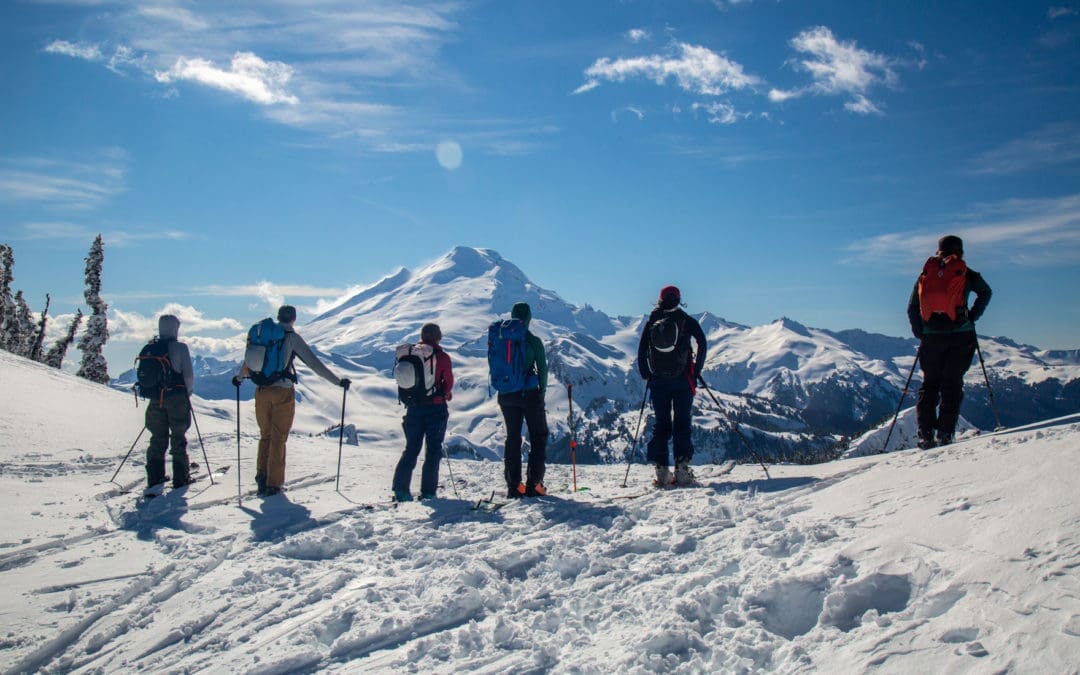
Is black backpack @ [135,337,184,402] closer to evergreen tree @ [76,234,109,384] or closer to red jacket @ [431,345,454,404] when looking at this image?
red jacket @ [431,345,454,404]

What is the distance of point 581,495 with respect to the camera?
956cm

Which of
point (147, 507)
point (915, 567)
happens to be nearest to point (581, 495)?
point (915, 567)

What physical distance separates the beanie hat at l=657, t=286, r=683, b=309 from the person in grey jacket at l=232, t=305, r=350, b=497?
5456mm

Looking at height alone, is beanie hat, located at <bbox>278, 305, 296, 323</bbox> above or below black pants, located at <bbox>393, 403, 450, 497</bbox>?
above

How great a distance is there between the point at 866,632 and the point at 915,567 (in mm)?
759

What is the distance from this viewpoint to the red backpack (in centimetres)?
877

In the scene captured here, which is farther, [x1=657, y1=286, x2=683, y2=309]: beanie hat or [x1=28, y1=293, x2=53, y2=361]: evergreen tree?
[x1=28, y1=293, x2=53, y2=361]: evergreen tree

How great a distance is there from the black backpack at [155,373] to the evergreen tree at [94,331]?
46.0 metres

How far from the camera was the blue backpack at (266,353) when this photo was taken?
1018cm

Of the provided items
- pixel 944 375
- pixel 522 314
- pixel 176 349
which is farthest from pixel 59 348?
pixel 944 375

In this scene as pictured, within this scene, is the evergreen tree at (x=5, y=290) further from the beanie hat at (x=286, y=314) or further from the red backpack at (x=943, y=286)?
the red backpack at (x=943, y=286)

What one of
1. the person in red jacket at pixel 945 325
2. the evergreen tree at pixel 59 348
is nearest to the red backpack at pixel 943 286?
the person in red jacket at pixel 945 325

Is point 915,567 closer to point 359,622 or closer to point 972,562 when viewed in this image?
point 972,562

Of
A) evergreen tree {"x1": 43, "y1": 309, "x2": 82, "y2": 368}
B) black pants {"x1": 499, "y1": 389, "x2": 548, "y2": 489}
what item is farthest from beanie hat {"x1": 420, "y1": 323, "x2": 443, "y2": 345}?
evergreen tree {"x1": 43, "y1": 309, "x2": 82, "y2": 368}
